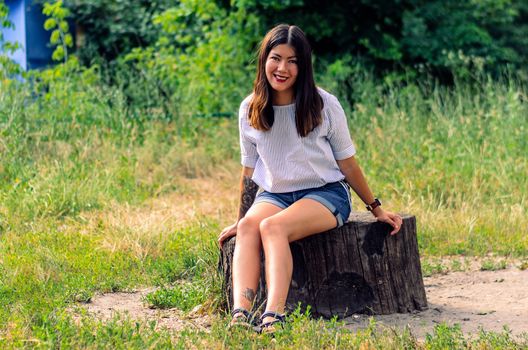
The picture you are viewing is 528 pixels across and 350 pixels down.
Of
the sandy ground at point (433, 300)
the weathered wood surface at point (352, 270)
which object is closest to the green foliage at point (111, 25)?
the sandy ground at point (433, 300)

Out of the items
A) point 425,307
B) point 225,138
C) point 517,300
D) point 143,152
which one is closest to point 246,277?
point 425,307

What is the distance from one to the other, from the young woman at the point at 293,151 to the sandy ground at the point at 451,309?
1.67ft

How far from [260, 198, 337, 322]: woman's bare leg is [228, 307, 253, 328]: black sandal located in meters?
0.10

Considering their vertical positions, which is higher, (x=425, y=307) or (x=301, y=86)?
(x=301, y=86)

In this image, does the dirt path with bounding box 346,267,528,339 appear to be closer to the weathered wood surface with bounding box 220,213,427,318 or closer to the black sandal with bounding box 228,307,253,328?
the weathered wood surface with bounding box 220,213,427,318

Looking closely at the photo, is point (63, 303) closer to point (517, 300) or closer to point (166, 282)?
point (166, 282)

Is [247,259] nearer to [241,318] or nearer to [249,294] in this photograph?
[249,294]

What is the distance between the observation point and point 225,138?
386 inches

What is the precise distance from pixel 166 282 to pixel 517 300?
2.19 m

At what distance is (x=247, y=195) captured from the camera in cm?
519

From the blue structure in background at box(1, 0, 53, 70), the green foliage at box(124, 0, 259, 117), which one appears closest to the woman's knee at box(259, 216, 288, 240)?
the green foliage at box(124, 0, 259, 117)

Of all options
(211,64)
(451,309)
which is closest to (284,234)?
(451,309)

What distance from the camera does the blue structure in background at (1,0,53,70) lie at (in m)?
12.3

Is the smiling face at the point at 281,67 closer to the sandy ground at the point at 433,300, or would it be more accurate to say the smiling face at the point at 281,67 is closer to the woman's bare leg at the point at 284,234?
the woman's bare leg at the point at 284,234
